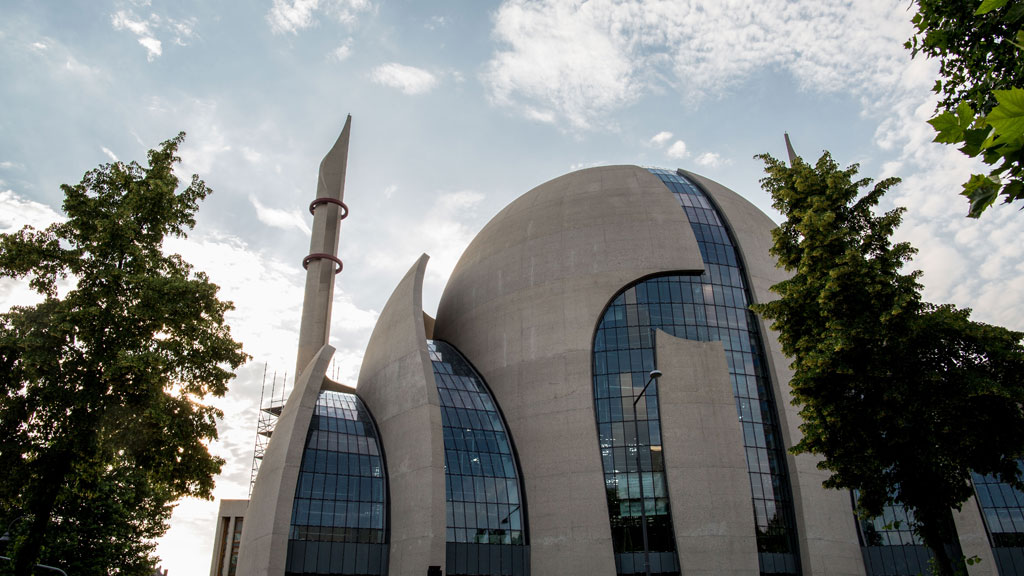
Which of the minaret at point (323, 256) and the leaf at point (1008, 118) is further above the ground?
the minaret at point (323, 256)

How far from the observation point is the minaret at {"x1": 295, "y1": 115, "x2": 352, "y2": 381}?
4591cm

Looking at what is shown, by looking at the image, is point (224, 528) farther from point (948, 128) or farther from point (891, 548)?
point (948, 128)

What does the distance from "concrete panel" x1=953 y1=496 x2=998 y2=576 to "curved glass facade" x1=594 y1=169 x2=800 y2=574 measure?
25.8 ft

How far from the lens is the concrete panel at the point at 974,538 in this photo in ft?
93.5

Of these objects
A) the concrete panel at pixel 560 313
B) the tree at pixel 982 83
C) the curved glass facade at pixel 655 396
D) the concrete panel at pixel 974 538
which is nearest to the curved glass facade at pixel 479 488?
the concrete panel at pixel 560 313

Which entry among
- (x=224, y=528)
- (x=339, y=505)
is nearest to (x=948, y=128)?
(x=339, y=505)

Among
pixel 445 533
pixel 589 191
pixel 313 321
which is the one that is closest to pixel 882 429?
pixel 445 533

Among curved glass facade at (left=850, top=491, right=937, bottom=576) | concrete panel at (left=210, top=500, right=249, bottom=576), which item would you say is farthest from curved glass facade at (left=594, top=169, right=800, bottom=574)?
concrete panel at (left=210, top=500, right=249, bottom=576)

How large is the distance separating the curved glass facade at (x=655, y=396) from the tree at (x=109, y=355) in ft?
61.5

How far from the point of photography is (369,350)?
39062 mm

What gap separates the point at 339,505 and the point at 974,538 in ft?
98.0

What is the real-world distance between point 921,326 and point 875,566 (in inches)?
719

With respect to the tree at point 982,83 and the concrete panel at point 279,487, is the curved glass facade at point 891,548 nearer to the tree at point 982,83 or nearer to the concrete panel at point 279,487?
the tree at point 982,83

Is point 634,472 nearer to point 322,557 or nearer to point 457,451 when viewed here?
point 457,451
